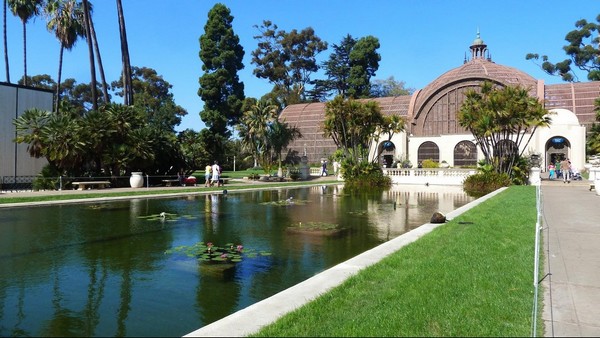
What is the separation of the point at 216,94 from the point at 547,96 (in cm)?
4481

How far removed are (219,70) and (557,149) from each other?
45.4 metres

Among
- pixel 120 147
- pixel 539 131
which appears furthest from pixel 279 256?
pixel 539 131

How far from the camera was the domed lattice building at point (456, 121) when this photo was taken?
4622 centimetres

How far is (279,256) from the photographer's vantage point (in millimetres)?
8258

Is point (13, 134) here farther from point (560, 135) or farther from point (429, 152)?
point (560, 135)

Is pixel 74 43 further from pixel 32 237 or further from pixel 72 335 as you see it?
pixel 72 335

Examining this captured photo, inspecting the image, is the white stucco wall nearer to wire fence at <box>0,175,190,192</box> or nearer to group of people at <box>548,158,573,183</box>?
group of people at <box>548,158,573,183</box>

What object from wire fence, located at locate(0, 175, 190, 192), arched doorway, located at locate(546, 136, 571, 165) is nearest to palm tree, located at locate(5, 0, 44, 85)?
wire fence, located at locate(0, 175, 190, 192)

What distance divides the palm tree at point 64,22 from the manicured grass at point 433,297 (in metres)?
39.4

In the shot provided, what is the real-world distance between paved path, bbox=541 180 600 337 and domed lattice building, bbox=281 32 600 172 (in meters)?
38.6

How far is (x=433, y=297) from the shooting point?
16.3 feet

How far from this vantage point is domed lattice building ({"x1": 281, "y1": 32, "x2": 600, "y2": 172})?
46219 mm

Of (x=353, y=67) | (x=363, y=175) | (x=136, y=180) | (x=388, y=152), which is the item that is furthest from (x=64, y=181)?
(x=353, y=67)

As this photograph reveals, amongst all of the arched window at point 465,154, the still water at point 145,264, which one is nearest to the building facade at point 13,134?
the still water at point 145,264
